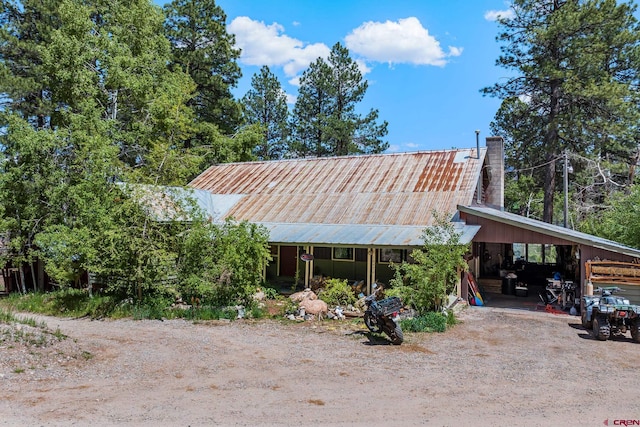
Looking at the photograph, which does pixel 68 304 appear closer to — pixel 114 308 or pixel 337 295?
pixel 114 308

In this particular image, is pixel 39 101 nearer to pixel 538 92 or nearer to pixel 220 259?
pixel 220 259

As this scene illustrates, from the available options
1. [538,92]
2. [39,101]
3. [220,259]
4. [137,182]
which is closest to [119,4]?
[39,101]

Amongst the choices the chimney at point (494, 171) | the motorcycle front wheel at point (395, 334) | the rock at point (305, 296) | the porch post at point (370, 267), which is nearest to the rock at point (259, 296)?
the rock at point (305, 296)

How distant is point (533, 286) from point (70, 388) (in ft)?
60.2

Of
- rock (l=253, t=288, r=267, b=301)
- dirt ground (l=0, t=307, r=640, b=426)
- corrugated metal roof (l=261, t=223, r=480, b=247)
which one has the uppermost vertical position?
corrugated metal roof (l=261, t=223, r=480, b=247)

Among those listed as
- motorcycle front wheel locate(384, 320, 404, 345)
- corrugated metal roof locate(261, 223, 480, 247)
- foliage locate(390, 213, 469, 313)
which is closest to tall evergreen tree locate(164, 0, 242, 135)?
corrugated metal roof locate(261, 223, 480, 247)

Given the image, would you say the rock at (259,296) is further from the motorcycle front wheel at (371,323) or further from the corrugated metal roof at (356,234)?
the motorcycle front wheel at (371,323)

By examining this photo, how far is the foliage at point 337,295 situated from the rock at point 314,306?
57 cm

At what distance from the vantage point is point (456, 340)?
9922mm

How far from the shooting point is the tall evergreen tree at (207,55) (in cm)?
2911

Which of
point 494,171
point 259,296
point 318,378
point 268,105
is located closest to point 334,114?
point 268,105

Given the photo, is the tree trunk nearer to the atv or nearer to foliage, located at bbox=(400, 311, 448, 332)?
the atv

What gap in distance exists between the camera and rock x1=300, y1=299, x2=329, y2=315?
1246 centimetres

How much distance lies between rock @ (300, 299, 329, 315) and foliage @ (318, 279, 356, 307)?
1.87ft
